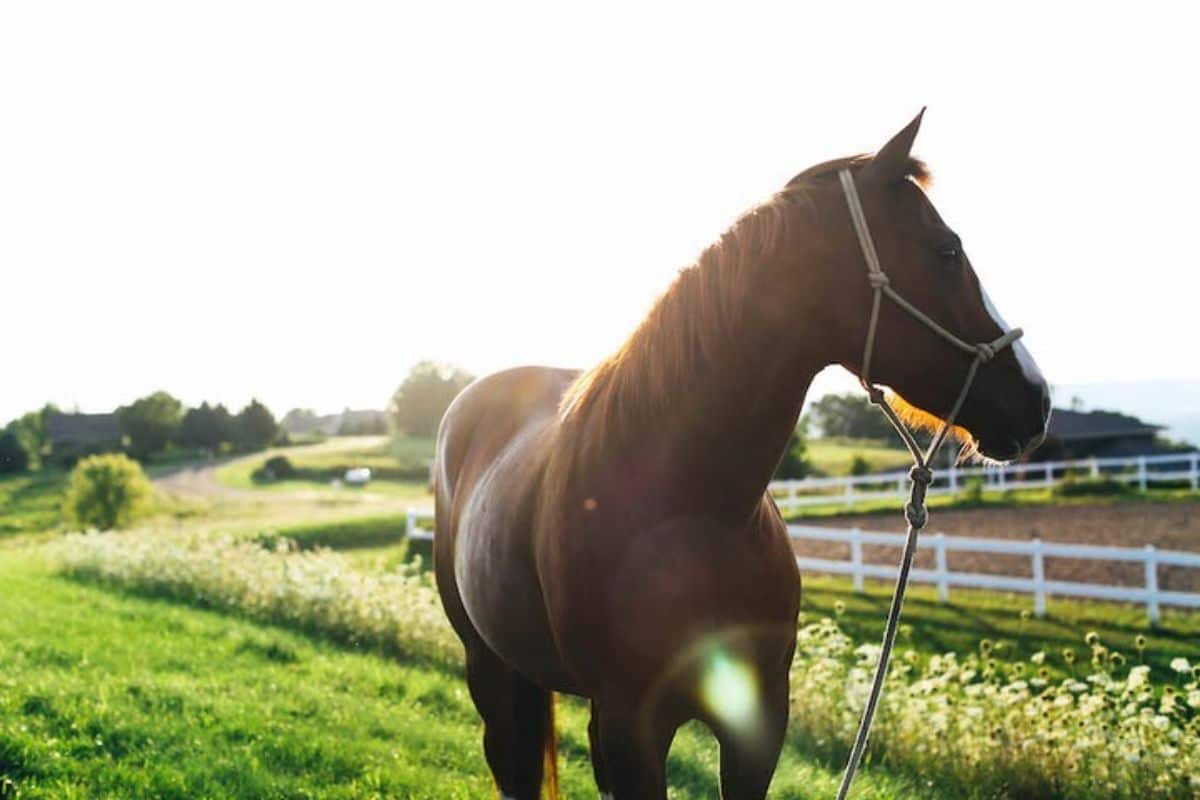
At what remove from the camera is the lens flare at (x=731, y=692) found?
254cm

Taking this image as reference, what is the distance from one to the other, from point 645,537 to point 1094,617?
1046 cm

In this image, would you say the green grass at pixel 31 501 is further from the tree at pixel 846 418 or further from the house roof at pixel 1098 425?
the tree at pixel 846 418

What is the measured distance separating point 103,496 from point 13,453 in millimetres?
30897

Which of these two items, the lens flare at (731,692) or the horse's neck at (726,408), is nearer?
the horse's neck at (726,408)

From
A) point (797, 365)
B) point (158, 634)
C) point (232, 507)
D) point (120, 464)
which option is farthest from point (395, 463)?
point (797, 365)

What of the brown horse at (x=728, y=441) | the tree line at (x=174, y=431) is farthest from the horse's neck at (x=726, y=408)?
the tree line at (x=174, y=431)

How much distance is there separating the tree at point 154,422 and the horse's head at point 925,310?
202 feet

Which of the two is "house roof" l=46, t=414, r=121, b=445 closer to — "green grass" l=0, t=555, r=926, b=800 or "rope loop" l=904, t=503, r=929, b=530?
"green grass" l=0, t=555, r=926, b=800

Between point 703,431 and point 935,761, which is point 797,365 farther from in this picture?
point 935,761

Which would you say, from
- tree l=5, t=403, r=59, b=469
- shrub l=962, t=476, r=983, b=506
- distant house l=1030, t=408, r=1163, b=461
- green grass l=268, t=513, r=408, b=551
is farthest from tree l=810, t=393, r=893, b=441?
tree l=5, t=403, r=59, b=469

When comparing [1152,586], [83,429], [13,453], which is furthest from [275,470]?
[1152,586]

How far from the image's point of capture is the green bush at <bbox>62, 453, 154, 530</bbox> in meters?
26.4

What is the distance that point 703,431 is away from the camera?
2.46m

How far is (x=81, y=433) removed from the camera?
63.9 meters
